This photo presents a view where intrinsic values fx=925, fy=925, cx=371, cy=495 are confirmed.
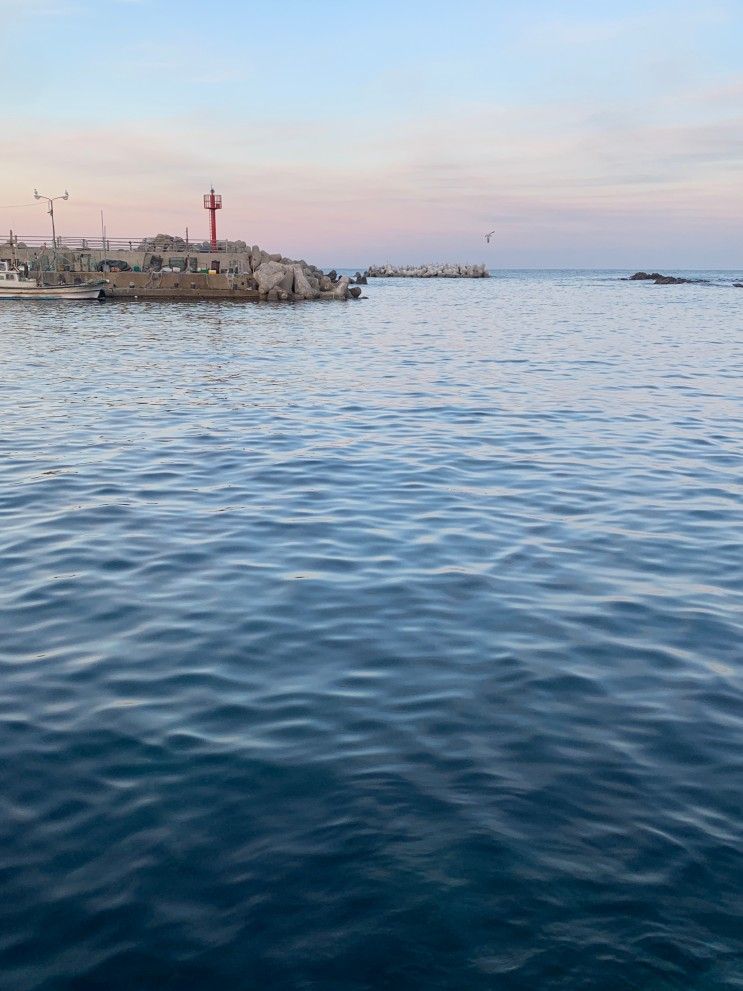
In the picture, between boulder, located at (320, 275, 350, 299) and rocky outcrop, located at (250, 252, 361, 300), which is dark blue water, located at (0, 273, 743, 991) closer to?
rocky outcrop, located at (250, 252, 361, 300)

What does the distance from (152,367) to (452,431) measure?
13.7 meters

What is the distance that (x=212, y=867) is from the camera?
4.40 m

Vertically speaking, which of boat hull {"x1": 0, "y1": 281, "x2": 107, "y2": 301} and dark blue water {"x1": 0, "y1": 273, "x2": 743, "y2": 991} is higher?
boat hull {"x1": 0, "y1": 281, "x2": 107, "y2": 301}

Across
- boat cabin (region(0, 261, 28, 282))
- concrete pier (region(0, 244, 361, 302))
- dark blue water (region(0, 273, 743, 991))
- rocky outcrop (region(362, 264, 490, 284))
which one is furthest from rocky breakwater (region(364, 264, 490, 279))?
dark blue water (region(0, 273, 743, 991))

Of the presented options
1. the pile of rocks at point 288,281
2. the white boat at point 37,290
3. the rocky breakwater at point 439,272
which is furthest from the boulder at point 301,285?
the rocky breakwater at point 439,272

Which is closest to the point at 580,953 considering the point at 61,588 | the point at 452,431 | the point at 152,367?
the point at 61,588

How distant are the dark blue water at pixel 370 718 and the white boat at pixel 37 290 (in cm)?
5493

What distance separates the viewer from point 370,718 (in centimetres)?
595

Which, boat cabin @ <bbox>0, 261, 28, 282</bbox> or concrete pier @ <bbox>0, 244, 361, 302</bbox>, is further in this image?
concrete pier @ <bbox>0, 244, 361, 302</bbox>

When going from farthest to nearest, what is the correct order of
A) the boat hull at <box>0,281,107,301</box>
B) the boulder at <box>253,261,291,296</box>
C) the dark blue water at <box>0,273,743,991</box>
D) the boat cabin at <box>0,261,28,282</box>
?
the boulder at <box>253,261,291,296</box> < the boat cabin at <box>0,261,28,282</box> < the boat hull at <box>0,281,107,301</box> < the dark blue water at <box>0,273,743,991</box>

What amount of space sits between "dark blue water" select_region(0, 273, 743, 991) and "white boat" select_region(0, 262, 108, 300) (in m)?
54.9

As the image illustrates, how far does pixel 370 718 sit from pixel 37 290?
2610 inches

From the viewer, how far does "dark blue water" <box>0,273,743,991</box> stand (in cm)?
396

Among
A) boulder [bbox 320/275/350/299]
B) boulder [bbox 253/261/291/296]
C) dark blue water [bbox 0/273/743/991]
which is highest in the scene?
boulder [bbox 253/261/291/296]
